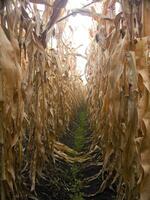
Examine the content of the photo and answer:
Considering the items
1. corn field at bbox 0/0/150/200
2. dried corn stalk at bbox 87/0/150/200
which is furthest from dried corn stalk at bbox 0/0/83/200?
dried corn stalk at bbox 87/0/150/200

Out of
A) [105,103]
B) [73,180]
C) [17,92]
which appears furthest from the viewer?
[73,180]

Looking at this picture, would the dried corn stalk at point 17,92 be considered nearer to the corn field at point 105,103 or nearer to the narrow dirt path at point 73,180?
the corn field at point 105,103

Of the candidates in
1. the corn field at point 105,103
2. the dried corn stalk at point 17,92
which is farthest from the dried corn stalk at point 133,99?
the dried corn stalk at point 17,92

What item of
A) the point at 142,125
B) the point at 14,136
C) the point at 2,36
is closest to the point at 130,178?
the point at 142,125

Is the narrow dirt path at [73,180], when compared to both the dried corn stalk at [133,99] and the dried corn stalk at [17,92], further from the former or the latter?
the dried corn stalk at [133,99]

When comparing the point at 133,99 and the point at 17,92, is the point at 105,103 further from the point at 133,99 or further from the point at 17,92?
the point at 17,92

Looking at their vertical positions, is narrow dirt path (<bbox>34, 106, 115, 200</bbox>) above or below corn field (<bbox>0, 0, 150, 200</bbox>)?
below

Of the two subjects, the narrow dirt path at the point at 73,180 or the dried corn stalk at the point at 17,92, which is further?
the narrow dirt path at the point at 73,180

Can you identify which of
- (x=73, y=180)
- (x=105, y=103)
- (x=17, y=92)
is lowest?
(x=73, y=180)

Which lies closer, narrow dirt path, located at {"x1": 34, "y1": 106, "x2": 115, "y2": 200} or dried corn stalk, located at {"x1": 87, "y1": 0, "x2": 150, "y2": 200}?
dried corn stalk, located at {"x1": 87, "y1": 0, "x2": 150, "y2": 200}

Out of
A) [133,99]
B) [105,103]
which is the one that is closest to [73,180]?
[105,103]

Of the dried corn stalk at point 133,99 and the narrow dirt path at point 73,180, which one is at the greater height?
the dried corn stalk at point 133,99

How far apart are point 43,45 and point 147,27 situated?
107cm

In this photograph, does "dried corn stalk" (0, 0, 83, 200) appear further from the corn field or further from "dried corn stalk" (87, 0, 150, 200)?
"dried corn stalk" (87, 0, 150, 200)
